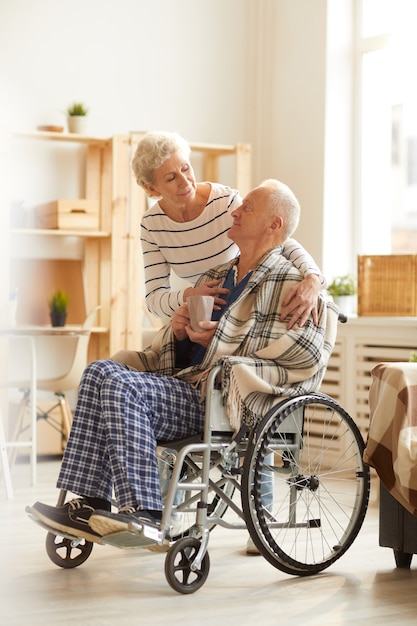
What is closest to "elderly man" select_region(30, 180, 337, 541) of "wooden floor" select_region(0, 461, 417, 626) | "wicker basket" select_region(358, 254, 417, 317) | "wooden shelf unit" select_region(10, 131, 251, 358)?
"wooden floor" select_region(0, 461, 417, 626)

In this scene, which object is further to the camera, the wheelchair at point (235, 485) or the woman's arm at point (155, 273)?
the woman's arm at point (155, 273)

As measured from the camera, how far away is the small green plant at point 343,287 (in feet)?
14.4

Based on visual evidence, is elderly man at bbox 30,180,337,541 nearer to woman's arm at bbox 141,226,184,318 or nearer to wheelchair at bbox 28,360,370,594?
wheelchair at bbox 28,360,370,594

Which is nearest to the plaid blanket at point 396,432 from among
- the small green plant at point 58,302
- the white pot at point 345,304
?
the white pot at point 345,304

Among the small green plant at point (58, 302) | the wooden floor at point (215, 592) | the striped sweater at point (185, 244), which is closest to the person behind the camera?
the wooden floor at point (215, 592)

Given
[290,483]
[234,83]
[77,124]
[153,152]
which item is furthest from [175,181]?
[234,83]

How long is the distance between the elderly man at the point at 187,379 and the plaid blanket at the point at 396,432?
0.19m

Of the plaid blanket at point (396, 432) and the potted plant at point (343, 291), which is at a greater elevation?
the potted plant at point (343, 291)

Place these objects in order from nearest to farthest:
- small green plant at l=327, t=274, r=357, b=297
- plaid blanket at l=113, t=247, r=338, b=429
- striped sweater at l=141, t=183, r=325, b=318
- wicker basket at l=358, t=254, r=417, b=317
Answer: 1. plaid blanket at l=113, t=247, r=338, b=429
2. striped sweater at l=141, t=183, r=325, b=318
3. wicker basket at l=358, t=254, r=417, b=317
4. small green plant at l=327, t=274, r=357, b=297

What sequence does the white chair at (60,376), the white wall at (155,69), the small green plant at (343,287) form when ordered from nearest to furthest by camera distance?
the white chair at (60,376) < the small green plant at (343,287) < the white wall at (155,69)

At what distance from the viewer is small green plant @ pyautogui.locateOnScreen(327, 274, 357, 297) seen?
4.39 meters

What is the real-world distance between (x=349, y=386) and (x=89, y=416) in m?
2.34

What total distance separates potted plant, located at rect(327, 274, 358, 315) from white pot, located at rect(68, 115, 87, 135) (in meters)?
1.51

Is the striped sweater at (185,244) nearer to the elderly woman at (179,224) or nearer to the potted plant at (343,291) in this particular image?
the elderly woman at (179,224)
